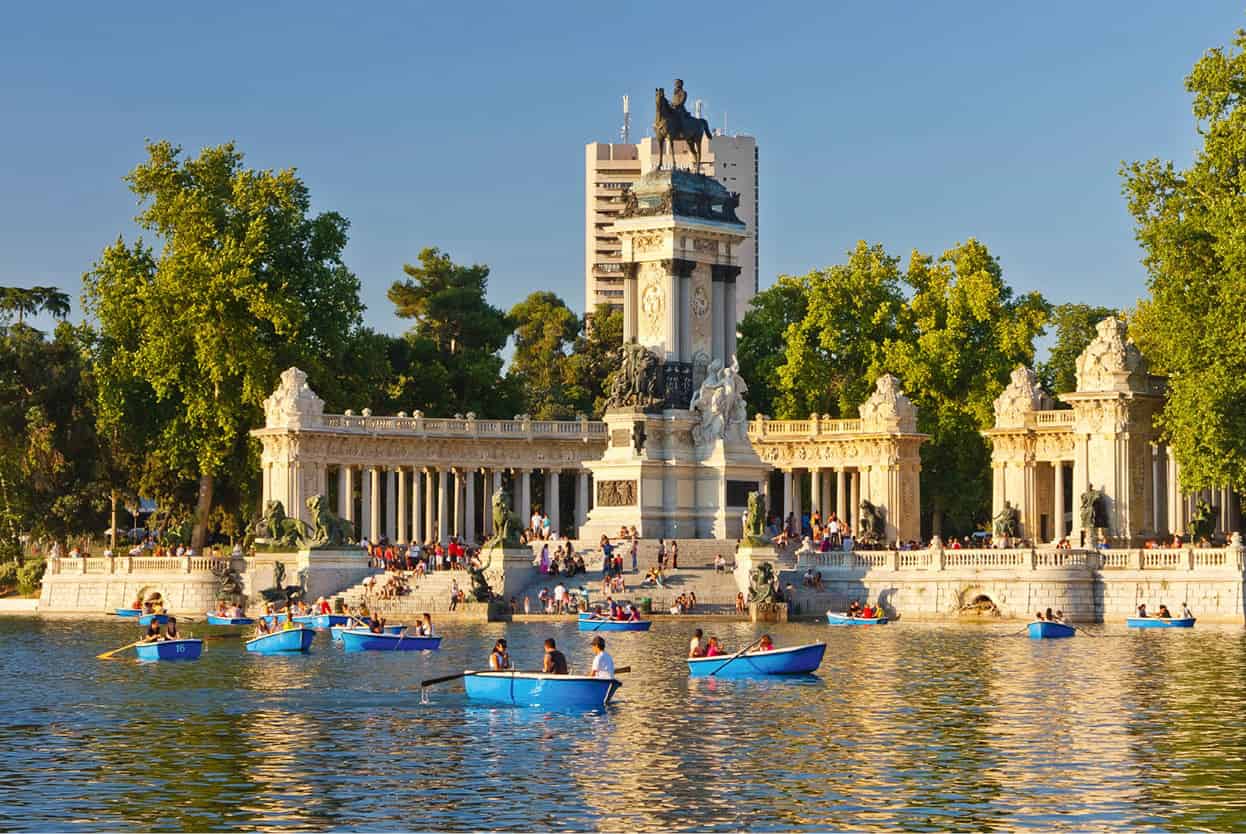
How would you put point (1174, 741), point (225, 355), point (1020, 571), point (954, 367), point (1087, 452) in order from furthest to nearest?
point (954, 367) → point (225, 355) → point (1087, 452) → point (1020, 571) → point (1174, 741)

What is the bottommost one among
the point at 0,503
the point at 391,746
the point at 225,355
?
the point at 391,746

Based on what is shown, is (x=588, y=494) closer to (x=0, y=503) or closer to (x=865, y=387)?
(x=865, y=387)

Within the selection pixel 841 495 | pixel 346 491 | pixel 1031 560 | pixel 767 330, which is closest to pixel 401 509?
pixel 346 491

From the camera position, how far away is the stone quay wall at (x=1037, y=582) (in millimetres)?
63656

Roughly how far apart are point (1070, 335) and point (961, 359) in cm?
1894

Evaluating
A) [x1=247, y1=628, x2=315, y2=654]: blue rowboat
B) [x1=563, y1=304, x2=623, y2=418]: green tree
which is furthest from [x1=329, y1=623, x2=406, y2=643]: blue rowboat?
[x1=563, y1=304, x2=623, y2=418]: green tree

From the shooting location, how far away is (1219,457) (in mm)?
69312

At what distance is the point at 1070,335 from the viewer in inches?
4414

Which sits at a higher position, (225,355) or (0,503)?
(225,355)

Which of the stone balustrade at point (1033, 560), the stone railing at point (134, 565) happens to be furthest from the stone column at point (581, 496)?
the stone balustrade at point (1033, 560)

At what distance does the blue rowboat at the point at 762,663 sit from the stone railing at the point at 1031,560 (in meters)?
20.2

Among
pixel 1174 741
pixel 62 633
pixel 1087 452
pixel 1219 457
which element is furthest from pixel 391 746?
pixel 1087 452

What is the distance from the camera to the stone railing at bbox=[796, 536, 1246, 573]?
6372 centimetres

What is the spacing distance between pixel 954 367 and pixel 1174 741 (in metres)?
59.1
